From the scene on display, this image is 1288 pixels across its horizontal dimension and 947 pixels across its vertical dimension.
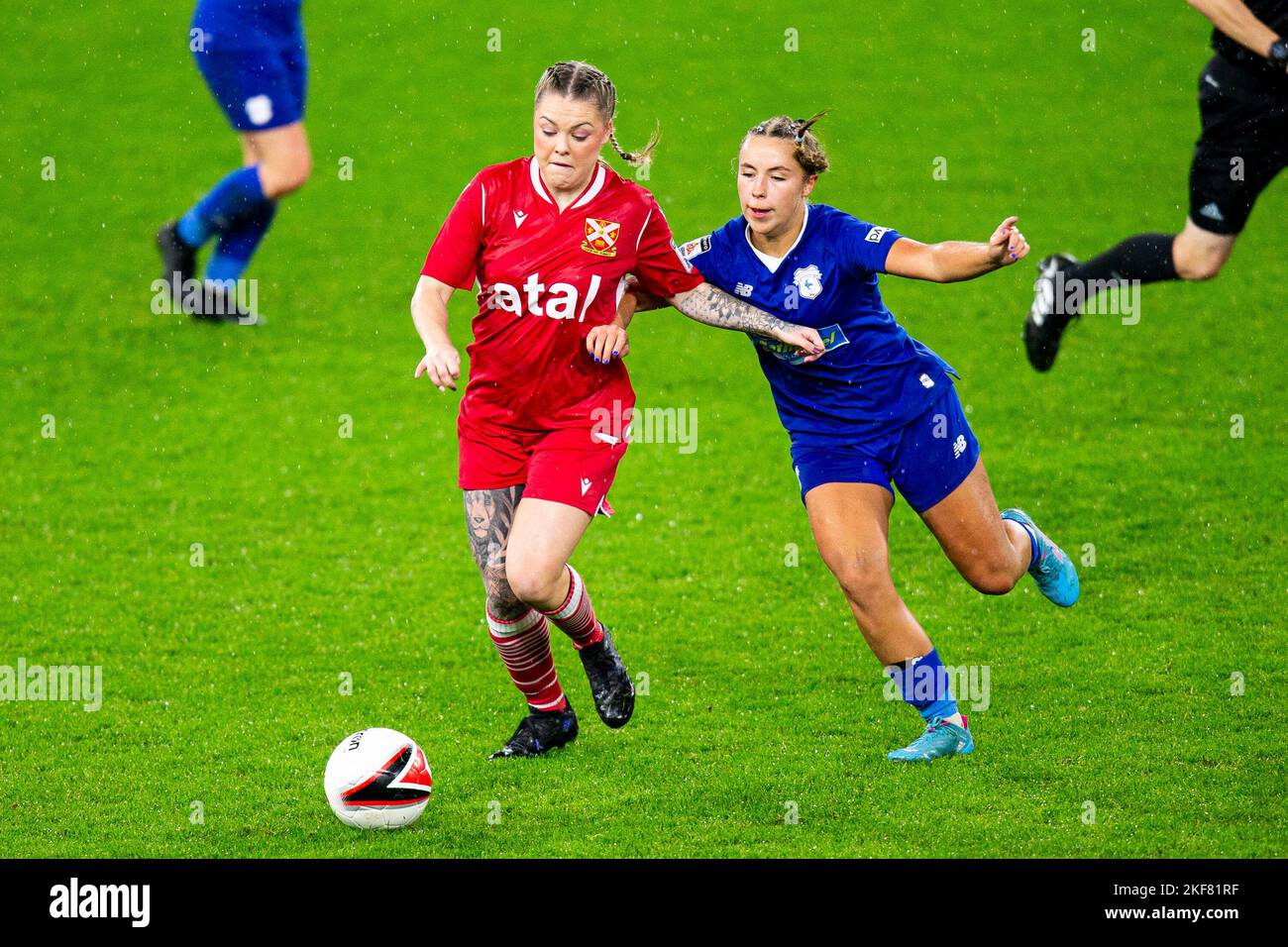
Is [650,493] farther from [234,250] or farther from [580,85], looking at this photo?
[580,85]

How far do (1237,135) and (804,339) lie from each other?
2623mm

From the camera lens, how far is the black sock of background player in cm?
786

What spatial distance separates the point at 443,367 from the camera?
5.53 meters

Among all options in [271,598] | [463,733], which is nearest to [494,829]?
[463,733]

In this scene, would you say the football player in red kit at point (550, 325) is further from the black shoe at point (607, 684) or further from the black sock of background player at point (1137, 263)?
the black sock of background player at point (1137, 263)

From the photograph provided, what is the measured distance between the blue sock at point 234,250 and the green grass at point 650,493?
1293 millimetres

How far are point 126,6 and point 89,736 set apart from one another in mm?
17040

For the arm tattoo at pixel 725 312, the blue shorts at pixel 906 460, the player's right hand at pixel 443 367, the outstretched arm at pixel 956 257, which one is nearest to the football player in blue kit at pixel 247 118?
the player's right hand at pixel 443 367

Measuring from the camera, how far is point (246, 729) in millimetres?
6922

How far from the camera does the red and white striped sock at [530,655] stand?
642 cm

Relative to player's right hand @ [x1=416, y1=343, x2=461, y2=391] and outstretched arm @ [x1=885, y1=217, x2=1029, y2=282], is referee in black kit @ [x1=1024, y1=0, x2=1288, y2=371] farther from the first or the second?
player's right hand @ [x1=416, y1=343, x2=461, y2=391]

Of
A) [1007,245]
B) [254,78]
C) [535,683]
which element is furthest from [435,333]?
[254,78]

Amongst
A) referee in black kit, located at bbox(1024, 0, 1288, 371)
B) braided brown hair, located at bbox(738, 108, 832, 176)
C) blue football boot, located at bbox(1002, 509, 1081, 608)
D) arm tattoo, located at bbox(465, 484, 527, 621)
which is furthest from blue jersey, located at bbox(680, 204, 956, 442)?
referee in black kit, located at bbox(1024, 0, 1288, 371)

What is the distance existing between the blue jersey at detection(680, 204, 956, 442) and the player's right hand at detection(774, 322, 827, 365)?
13 cm
